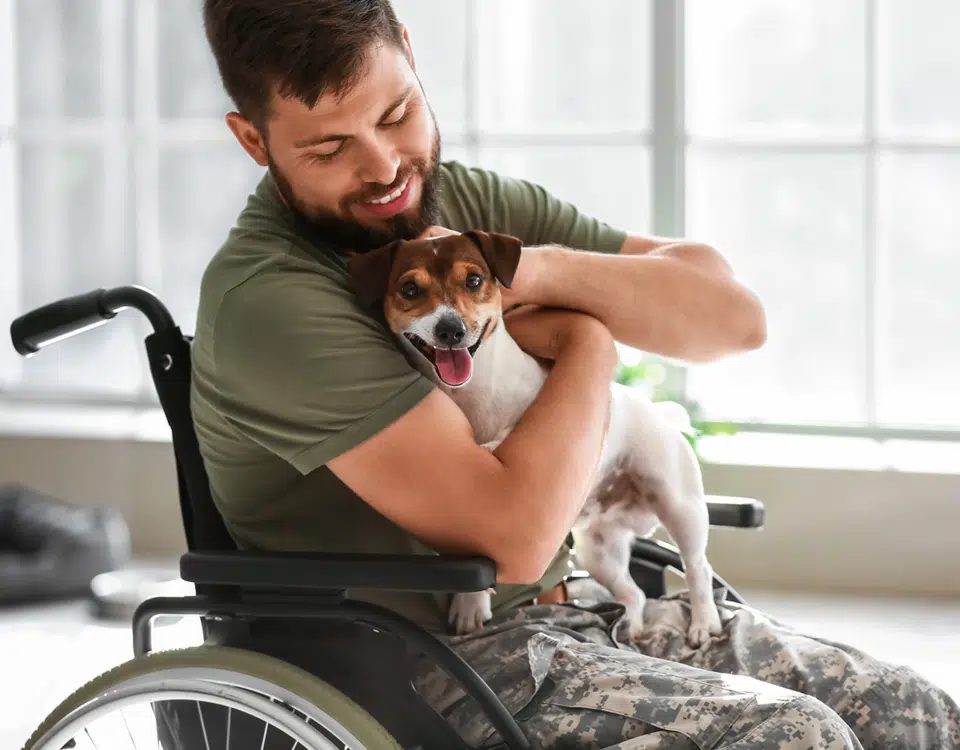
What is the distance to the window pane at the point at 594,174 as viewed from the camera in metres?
4.01

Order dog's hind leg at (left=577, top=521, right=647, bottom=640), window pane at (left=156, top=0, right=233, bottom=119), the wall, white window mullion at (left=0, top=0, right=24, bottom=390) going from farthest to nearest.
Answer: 1. white window mullion at (left=0, top=0, right=24, bottom=390)
2. window pane at (left=156, top=0, right=233, bottom=119)
3. the wall
4. dog's hind leg at (left=577, top=521, right=647, bottom=640)

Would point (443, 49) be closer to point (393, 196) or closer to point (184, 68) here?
point (184, 68)

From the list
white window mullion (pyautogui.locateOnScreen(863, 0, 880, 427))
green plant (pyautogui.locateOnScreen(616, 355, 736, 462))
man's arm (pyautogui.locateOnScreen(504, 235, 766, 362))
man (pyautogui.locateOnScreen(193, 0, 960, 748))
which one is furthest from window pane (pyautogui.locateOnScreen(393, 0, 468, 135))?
man (pyautogui.locateOnScreen(193, 0, 960, 748))

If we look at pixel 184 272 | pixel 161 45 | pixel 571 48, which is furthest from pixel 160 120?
pixel 571 48

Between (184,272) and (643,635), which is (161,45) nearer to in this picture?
(184,272)

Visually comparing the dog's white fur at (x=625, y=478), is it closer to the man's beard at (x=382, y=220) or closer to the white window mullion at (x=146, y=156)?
the man's beard at (x=382, y=220)

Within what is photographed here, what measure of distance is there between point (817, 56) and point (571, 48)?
0.77m

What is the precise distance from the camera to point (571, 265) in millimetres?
1683

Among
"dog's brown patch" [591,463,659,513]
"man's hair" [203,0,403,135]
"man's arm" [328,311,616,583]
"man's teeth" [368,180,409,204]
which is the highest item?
"man's hair" [203,0,403,135]

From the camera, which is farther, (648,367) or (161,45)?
(161,45)

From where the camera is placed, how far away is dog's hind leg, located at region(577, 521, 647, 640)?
1819 mm

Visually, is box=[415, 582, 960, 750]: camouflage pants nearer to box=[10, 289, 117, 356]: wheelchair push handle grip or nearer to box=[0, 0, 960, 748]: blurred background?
box=[10, 289, 117, 356]: wheelchair push handle grip

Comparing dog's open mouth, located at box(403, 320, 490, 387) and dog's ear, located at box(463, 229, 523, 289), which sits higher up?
dog's ear, located at box(463, 229, 523, 289)

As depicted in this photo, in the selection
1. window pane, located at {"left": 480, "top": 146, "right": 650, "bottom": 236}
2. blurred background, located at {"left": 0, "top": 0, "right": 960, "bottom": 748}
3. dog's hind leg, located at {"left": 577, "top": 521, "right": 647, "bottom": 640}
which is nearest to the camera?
dog's hind leg, located at {"left": 577, "top": 521, "right": 647, "bottom": 640}
